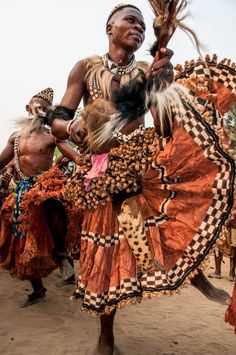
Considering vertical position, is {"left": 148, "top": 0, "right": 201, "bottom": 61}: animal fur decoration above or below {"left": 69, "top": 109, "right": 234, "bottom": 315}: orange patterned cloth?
above

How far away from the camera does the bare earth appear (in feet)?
9.48

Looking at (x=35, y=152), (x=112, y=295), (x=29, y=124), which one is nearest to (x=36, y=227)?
(x=35, y=152)

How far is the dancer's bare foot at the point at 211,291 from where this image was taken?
7.43 feet

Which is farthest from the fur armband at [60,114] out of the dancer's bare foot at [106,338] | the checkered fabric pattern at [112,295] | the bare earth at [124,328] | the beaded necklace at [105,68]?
the bare earth at [124,328]

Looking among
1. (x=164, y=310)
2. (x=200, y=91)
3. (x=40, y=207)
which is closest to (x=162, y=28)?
(x=200, y=91)

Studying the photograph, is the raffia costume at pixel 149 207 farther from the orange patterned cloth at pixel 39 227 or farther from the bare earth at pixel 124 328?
the orange patterned cloth at pixel 39 227

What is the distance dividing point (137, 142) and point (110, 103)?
309 millimetres

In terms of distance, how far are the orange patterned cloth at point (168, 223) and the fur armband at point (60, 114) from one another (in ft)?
1.98

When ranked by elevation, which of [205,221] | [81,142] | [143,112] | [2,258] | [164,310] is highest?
[143,112]

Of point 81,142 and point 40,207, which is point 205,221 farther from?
point 40,207

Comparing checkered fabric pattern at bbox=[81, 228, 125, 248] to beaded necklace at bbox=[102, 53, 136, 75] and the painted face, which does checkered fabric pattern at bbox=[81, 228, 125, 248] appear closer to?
beaded necklace at bbox=[102, 53, 136, 75]

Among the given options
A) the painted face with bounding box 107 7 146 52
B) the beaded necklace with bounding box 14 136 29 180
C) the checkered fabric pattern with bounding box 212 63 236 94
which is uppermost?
the painted face with bounding box 107 7 146 52

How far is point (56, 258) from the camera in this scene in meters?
3.79

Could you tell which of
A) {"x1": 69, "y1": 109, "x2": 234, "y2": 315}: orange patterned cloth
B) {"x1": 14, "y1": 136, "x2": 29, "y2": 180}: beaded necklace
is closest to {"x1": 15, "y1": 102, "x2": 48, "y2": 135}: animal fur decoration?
{"x1": 14, "y1": 136, "x2": 29, "y2": 180}: beaded necklace
